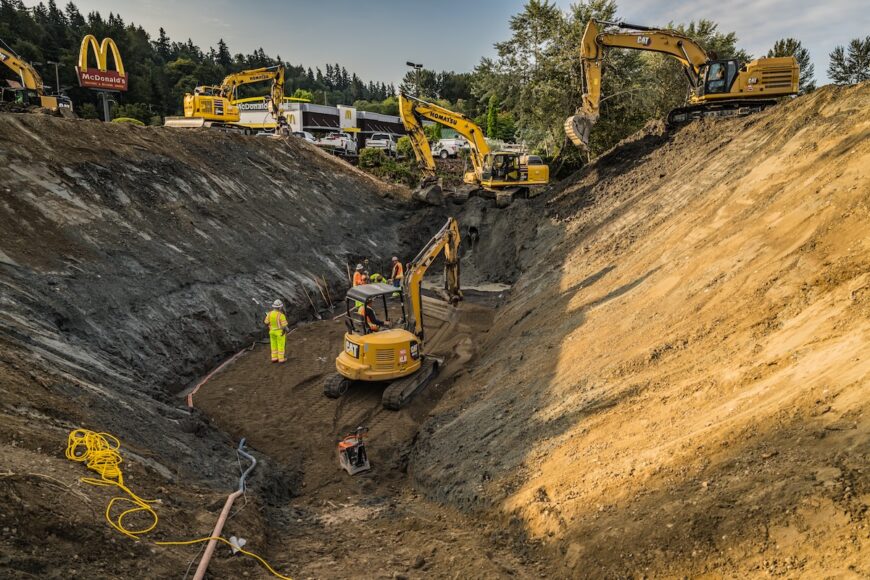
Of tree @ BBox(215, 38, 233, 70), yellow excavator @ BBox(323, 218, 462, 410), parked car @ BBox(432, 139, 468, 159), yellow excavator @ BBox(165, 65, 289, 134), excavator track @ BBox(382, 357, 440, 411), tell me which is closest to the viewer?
excavator track @ BBox(382, 357, 440, 411)

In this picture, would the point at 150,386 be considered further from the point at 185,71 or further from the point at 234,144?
the point at 185,71

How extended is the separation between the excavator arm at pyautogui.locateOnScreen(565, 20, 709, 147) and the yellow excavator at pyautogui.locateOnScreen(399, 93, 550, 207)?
443 cm

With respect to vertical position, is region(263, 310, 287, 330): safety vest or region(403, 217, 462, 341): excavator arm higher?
region(403, 217, 462, 341): excavator arm

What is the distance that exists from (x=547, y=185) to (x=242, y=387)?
52.8 ft

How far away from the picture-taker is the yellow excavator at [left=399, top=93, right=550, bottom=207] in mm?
22281

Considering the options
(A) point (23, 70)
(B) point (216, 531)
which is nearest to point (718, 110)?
(B) point (216, 531)

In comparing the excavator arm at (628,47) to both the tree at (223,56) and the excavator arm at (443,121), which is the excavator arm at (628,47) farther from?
the tree at (223,56)

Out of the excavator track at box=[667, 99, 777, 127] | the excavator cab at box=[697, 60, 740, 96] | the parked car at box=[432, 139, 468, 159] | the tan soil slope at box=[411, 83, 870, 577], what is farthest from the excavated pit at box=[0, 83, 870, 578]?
the parked car at box=[432, 139, 468, 159]

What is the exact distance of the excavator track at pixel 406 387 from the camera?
34.0 feet

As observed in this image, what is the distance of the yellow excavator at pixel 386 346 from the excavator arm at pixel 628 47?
9280mm

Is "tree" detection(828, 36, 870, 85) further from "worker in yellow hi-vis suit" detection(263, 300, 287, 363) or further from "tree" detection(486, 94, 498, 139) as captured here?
"worker in yellow hi-vis suit" detection(263, 300, 287, 363)

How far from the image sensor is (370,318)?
Answer: 1087cm

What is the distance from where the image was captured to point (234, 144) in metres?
21.8

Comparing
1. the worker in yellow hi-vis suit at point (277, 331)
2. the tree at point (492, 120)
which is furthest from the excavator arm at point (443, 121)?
the tree at point (492, 120)
